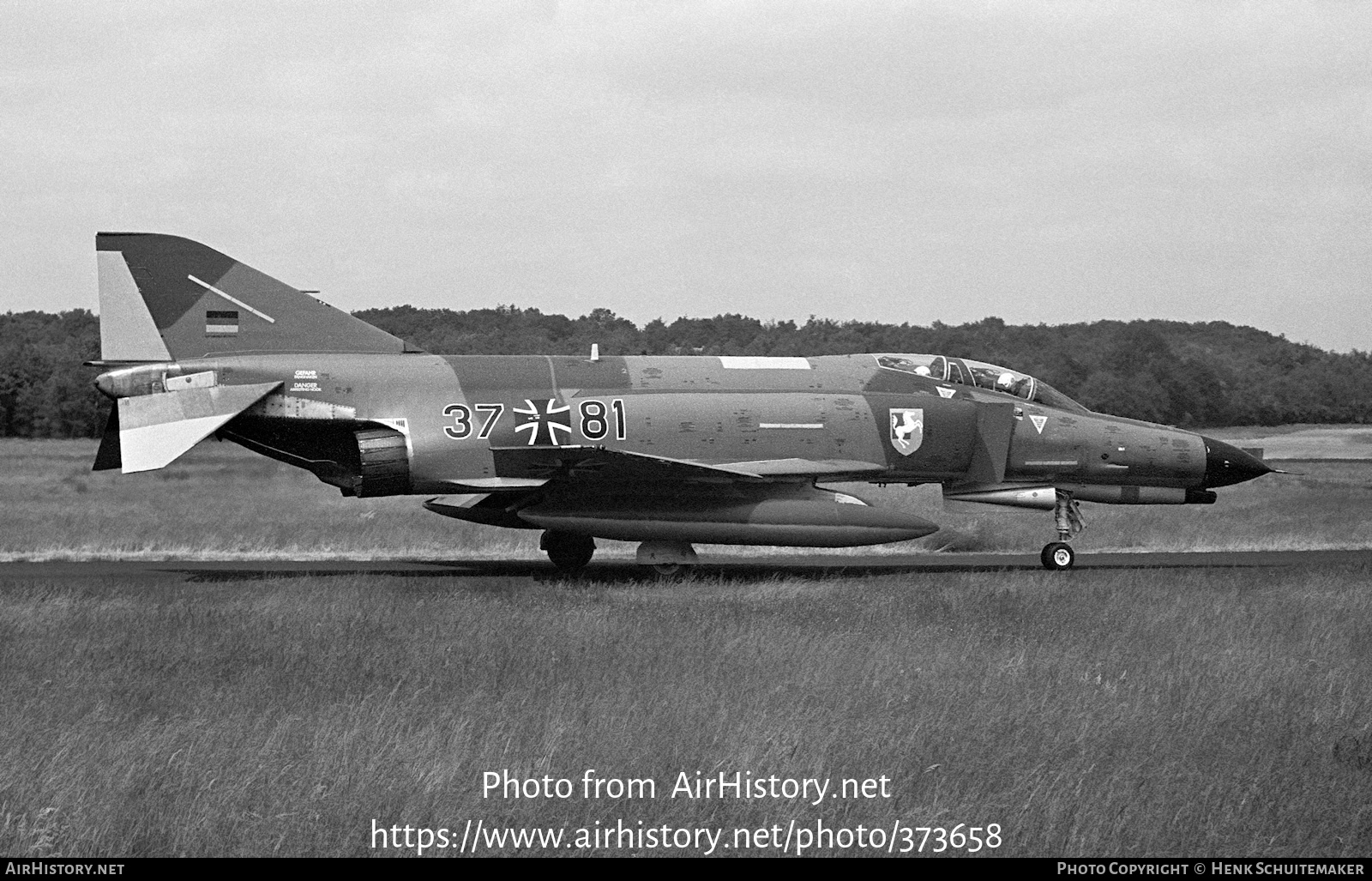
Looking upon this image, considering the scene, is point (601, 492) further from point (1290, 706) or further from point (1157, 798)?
point (1157, 798)

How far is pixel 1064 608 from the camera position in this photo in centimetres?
1322

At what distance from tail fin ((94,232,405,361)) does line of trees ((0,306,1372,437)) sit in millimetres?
10412

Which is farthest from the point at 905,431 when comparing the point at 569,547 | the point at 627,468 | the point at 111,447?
the point at 111,447

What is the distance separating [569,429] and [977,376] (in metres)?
5.87

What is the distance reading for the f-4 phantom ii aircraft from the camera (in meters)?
16.0

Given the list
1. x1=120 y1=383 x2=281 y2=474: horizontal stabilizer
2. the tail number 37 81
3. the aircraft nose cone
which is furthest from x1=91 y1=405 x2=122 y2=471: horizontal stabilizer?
the aircraft nose cone

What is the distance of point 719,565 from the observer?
1833 cm

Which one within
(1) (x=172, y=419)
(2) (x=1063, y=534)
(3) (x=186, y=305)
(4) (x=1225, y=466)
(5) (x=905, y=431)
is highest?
(3) (x=186, y=305)

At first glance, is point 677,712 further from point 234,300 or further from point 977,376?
point 977,376

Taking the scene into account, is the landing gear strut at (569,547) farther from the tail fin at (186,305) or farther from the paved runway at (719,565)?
the tail fin at (186,305)

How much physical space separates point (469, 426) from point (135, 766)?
9.46 m

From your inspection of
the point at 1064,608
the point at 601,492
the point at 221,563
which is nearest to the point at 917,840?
the point at 1064,608

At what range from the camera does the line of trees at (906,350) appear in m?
31.7
